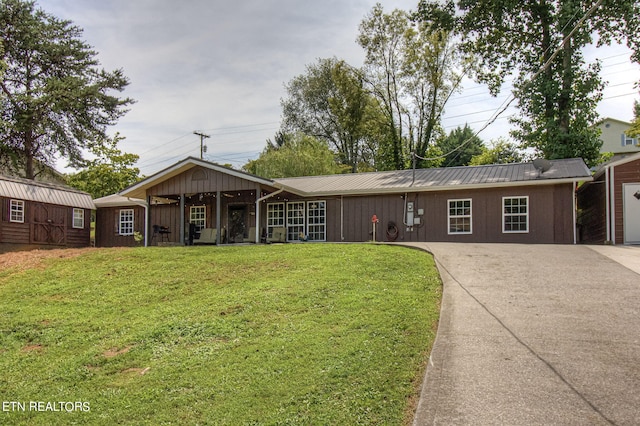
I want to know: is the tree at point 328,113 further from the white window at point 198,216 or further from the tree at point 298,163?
the white window at point 198,216

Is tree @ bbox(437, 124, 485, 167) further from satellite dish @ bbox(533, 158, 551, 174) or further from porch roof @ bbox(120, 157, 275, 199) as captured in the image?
porch roof @ bbox(120, 157, 275, 199)

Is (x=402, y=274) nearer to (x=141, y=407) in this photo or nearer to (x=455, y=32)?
(x=141, y=407)

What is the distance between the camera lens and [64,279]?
1230cm

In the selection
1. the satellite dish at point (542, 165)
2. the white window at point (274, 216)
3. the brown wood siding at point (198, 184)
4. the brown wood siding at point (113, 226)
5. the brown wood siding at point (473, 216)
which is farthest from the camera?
the brown wood siding at point (113, 226)

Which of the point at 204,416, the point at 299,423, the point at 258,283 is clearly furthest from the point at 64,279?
the point at 299,423

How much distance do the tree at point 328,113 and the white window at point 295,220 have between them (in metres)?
18.5

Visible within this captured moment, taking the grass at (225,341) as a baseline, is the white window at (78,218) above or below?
above

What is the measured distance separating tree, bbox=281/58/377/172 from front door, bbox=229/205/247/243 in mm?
18433

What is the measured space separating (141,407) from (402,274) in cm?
636

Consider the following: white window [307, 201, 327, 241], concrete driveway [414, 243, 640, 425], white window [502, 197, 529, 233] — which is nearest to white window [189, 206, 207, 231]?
white window [307, 201, 327, 241]

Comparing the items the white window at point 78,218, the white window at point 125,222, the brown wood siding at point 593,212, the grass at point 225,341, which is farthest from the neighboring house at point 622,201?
the white window at point 78,218

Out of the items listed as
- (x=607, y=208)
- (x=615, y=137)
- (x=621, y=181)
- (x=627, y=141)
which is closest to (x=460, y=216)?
(x=607, y=208)

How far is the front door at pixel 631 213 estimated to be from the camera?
55.1ft

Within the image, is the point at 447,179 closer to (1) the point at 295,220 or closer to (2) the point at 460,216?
(2) the point at 460,216
